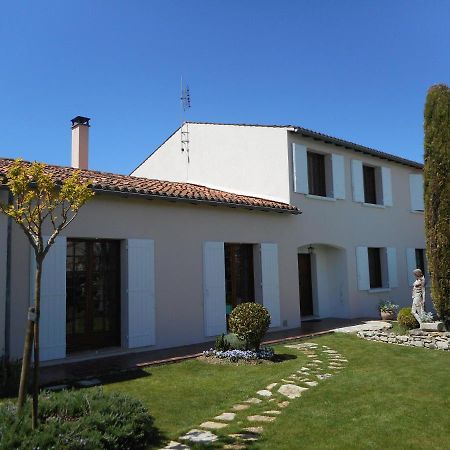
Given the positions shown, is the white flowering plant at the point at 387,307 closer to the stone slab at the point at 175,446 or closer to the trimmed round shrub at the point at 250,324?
the trimmed round shrub at the point at 250,324

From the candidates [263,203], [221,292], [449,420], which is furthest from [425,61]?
[449,420]

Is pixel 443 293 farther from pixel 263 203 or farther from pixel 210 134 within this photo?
pixel 210 134

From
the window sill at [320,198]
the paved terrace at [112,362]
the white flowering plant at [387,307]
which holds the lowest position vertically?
the paved terrace at [112,362]

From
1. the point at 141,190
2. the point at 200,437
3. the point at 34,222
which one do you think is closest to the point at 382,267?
the point at 141,190

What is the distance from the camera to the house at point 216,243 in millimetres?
8617

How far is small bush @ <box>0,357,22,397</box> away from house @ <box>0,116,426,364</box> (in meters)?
1.30

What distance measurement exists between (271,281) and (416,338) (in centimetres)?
367

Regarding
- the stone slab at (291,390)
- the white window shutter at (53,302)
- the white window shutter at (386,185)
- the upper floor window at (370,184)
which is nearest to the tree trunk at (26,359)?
the stone slab at (291,390)

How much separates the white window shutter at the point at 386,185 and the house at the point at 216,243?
0.04 m

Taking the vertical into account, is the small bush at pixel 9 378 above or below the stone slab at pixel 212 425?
above

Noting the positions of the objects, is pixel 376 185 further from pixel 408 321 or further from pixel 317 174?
pixel 408 321

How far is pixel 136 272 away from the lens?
30.2ft

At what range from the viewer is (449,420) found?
5.02 m

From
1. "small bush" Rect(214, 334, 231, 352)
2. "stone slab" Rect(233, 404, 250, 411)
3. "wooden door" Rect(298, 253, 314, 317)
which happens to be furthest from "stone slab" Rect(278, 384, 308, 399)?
"wooden door" Rect(298, 253, 314, 317)
